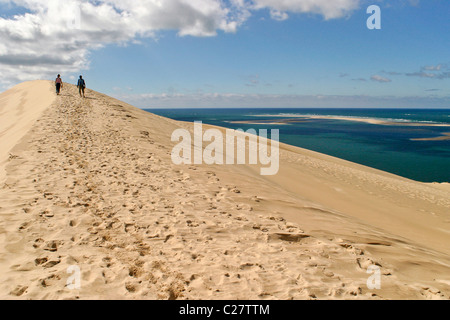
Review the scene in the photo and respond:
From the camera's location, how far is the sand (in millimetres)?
3162

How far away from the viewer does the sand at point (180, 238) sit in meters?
3.16

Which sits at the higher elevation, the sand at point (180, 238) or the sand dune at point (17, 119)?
the sand dune at point (17, 119)

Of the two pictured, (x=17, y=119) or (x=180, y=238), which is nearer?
(x=180, y=238)

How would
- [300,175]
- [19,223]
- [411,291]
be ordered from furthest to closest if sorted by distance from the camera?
[300,175] < [19,223] < [411,291]

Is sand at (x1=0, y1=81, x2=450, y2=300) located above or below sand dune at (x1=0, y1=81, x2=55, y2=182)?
below

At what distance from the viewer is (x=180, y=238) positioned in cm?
422

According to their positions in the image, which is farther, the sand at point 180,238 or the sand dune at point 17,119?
the sand dune at point 17,119

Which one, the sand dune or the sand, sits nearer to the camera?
the sand

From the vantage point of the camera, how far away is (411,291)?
325cm

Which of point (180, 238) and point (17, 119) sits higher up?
point (17, 119)

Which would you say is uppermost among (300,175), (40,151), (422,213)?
(40,151)

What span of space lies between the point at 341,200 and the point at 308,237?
5.46 meters
